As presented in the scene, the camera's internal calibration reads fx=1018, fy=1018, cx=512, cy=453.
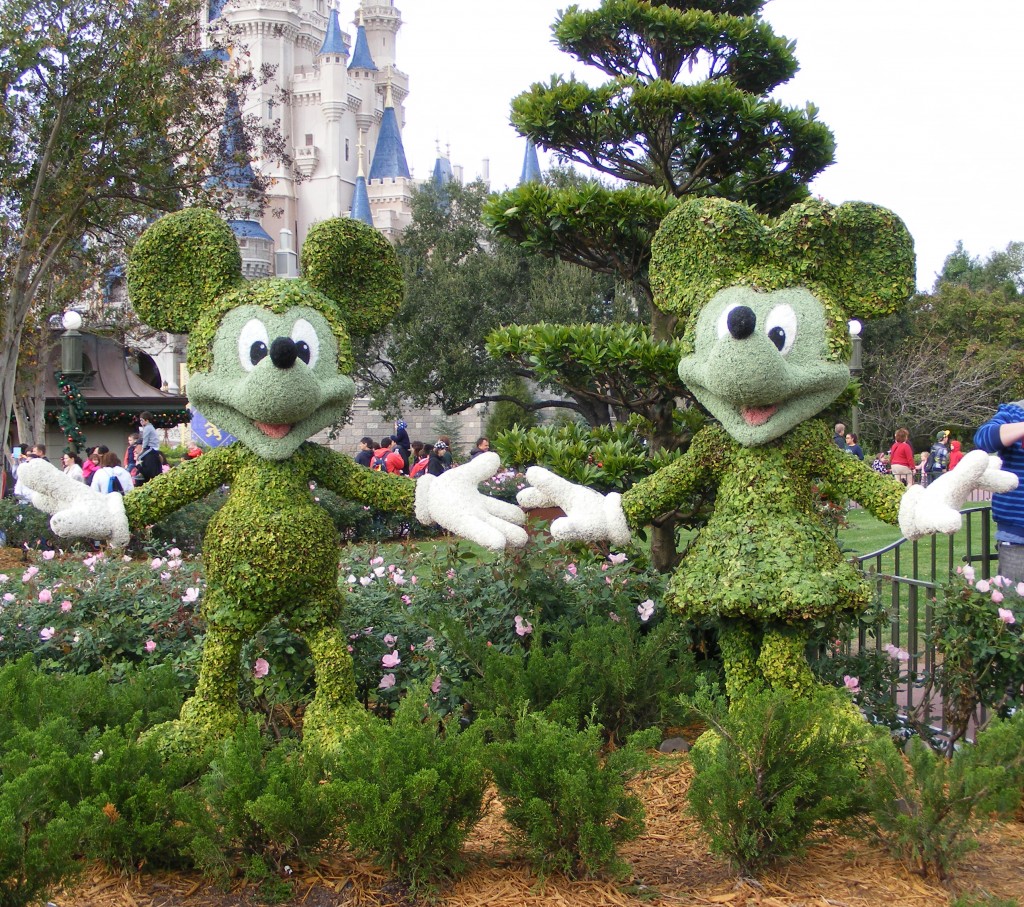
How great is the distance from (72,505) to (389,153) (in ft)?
169

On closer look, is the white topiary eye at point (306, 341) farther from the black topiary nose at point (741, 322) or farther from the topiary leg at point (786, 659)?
the topiary leg at point (786, 659)

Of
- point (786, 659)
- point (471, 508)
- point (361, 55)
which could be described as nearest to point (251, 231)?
point (361, 55)

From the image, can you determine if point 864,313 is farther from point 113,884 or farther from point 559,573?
point 113,884

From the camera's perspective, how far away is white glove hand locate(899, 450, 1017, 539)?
3.51 m

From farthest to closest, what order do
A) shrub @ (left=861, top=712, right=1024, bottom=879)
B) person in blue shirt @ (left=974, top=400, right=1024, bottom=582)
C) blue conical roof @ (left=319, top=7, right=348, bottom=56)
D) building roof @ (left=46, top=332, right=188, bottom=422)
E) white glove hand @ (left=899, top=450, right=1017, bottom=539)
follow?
1. blue conical roof @ (left=319, top=7, right=348, bottom=56)
2. building roof @ (left=46, top=332, right=188, bottom=422)
3. person in blue shirt @ (left=974, top=400, right=1024, bottom=582)
4. white glove hand @ (left=899, top=450, right=1017, bottom=539)
5. shrub @ (left=861, top=712, right=1024, bottom=879)

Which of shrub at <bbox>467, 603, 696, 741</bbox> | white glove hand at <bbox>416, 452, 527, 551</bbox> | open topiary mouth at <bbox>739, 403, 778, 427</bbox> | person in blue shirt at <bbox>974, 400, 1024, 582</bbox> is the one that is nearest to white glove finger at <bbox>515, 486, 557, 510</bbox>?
white glove hand at <bbox>416, 452, 527, 551</bbox>

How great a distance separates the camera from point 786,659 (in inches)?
152

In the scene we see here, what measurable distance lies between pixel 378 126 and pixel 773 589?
182 feet

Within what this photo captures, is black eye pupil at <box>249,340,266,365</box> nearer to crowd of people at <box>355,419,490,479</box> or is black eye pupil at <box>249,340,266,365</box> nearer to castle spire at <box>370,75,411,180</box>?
crowd of people at <box>355,419,490,479</box>

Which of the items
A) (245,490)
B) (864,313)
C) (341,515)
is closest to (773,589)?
(864,313)

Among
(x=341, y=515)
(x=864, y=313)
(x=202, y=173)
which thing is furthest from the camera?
(x=202, y=173)

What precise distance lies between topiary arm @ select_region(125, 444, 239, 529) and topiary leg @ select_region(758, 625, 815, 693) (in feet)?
7.31

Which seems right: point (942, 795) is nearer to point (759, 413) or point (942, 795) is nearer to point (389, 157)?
point (759, 413)

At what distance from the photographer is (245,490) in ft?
13.0
